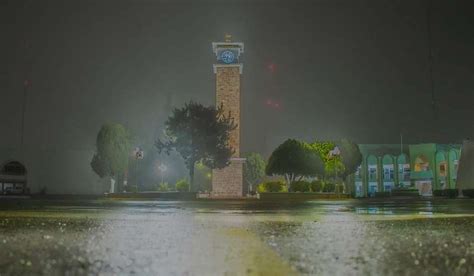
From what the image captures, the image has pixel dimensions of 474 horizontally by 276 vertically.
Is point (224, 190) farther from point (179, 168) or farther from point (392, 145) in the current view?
point (392, 145)

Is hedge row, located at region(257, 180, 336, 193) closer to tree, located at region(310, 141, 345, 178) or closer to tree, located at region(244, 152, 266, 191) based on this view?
tree, located at region(310, 141, 345, 178)

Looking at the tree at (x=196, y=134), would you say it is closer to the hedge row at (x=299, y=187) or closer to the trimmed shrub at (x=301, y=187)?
the hedge row at (x=299, y=187)

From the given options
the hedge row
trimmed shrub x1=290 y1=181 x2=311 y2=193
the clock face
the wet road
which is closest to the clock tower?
the clock face

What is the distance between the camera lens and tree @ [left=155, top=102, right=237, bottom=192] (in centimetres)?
4716

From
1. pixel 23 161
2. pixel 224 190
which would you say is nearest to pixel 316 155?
pixel 224 190

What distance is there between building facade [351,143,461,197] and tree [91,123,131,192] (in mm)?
→ 39904

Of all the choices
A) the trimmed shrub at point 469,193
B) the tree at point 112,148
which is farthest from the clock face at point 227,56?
the trimmed shrub at point 469,193

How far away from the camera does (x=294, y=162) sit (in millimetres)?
57406

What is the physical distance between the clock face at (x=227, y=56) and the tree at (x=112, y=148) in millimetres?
13998

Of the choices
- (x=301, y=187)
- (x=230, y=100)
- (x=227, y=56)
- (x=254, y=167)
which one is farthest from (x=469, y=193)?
(x=254, y=167)

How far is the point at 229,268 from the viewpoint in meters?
3.23

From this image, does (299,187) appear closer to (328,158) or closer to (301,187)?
(301,187)

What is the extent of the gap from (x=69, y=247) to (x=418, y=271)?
3.04 metres

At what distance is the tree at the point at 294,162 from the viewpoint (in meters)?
57.5
